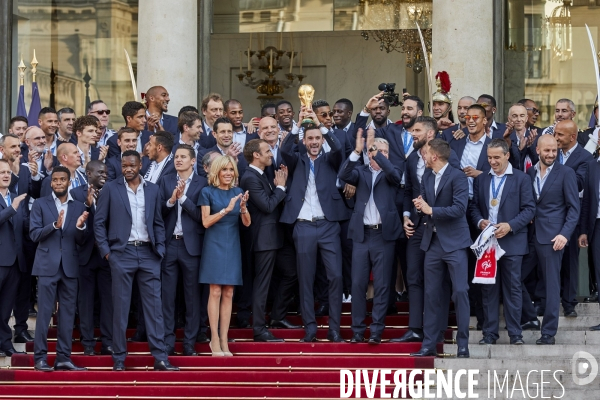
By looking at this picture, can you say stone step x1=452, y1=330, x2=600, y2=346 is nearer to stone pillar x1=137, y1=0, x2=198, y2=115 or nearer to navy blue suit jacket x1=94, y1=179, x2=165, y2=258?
navy blue suit jacket x1=94, y1=179, x2=165, y2=258

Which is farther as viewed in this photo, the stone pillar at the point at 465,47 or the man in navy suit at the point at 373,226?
the stone pillar at the point at 465,47

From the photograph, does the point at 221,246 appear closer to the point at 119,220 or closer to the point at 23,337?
the point at 119,220

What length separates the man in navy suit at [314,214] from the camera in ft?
43.8

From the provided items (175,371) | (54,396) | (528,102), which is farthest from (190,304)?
(528,102)

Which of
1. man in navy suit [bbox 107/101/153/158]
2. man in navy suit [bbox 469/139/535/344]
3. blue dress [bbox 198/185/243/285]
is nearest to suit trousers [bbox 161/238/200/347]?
blue dress [bbox 198/185/243/285]

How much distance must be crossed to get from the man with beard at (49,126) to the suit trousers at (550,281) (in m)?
5.39

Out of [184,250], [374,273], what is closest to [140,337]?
[184,250]

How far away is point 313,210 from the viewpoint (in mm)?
13508

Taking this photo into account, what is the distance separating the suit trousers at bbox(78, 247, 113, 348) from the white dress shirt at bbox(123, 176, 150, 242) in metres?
0.62

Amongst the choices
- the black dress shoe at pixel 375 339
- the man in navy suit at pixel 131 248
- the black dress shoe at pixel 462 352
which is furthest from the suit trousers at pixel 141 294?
the black dress shoe at pixel 462 352

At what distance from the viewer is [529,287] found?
13797 millimetres

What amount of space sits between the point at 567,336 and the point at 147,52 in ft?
22.1

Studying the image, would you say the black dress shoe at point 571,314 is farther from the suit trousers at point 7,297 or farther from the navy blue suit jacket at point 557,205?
the suit trousers at point 7,297

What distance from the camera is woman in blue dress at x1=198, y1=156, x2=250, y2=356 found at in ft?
42.8
